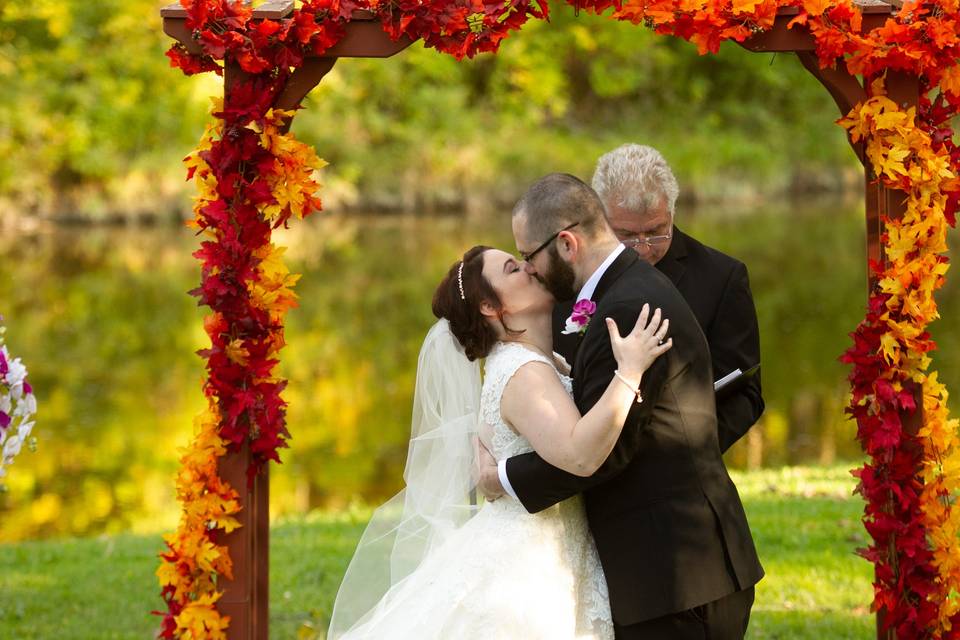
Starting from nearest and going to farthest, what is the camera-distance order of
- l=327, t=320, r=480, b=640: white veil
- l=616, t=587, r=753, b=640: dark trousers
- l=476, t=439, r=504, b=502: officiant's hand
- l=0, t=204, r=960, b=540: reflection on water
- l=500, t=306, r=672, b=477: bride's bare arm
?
1. l=500, t=306, r=672, b=477: bride's bare arm
2. l=616, t=587, r=753, b=640: dark trousers
3. l=476, t=439, r=504, b=502: officiant's hand
4. l=327, t=320, r=480, b=640: white veil
5. l=0, t=204, r=960, b=540: reflection on water

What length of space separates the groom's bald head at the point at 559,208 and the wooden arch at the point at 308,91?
124 centimetres

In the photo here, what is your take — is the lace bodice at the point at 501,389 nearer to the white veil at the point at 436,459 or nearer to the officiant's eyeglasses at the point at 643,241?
the white veil at the point at 436,459

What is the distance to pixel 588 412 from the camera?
11.8 feet

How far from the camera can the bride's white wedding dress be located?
389 centimetres

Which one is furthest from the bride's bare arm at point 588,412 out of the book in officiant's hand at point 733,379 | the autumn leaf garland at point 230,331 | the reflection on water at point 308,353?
the reflection on water at point 308,353

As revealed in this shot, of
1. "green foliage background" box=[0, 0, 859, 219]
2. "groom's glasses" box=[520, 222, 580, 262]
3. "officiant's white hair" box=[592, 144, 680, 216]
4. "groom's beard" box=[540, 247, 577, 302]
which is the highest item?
"green foliage background" box=[0, 0, 859, 219]

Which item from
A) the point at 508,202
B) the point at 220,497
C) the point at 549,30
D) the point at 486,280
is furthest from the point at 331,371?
the point at 549,30

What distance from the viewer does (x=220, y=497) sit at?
4914 millimetres

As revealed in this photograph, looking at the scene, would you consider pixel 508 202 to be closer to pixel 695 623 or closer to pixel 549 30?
pixel 549 30

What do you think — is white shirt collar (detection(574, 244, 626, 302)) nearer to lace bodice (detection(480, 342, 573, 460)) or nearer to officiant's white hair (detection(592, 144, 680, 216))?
lace bodice (detection(480, 342, 573, 460))

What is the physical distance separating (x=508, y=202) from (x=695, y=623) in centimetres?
2894

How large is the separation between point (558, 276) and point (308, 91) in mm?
1603

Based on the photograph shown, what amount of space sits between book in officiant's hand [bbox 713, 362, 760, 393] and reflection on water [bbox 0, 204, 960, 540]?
19.7 feet

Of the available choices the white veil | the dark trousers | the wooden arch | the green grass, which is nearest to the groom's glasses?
the white veil
